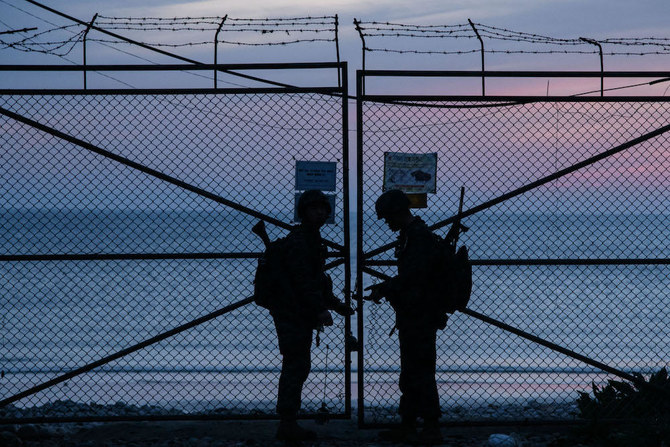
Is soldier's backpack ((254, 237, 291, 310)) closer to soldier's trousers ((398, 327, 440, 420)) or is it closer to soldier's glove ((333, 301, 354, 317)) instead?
soldier's glove ((333, 301, 354, 317))

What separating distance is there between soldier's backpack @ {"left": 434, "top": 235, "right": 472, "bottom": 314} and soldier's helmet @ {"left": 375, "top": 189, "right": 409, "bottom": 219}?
356 mm

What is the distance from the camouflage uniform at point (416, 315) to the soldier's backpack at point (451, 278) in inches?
2.2

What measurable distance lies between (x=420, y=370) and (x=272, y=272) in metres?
1.30

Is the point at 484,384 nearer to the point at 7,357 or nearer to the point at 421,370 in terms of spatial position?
the point at 421,370

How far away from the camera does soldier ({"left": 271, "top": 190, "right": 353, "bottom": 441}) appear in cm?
578

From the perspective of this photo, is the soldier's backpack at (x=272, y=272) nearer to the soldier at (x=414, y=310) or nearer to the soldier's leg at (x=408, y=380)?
the soldier at (x=414, y=310)

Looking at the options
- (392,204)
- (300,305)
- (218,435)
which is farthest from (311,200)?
(218,435)

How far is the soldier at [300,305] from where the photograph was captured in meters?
5.78

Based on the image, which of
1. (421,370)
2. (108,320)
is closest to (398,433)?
(421,370)

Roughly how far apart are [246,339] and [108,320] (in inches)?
188

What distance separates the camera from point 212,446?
598 centimetres

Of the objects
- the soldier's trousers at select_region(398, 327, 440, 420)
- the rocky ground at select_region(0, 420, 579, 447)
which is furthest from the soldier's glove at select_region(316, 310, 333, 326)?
the rocky ground at select_region(0, 420, 579, 447)

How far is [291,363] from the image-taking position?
232 inches

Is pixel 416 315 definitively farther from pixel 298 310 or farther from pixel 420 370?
pixel 298 310
